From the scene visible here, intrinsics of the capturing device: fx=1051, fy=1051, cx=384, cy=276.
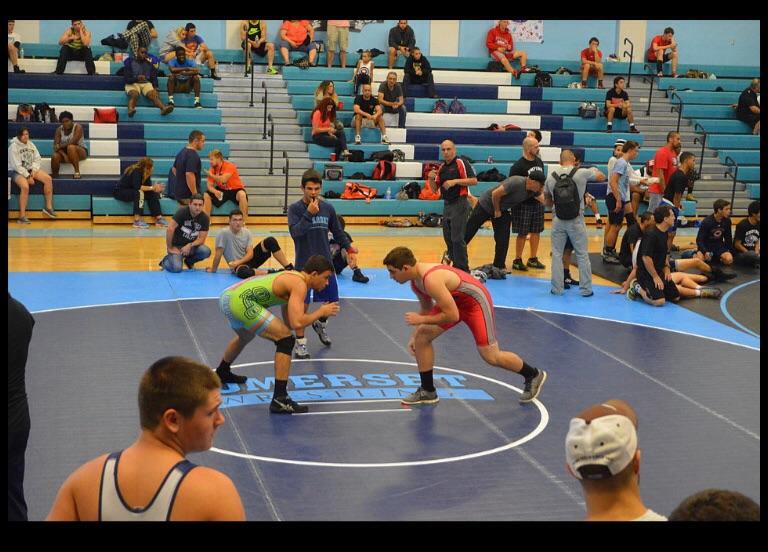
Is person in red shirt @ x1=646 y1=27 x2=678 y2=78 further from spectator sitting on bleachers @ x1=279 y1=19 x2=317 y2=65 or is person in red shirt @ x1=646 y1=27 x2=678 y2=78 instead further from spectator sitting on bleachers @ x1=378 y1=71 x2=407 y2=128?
spectator sitting on bleachers @ x1=279 y1=19 x2=317 y2=65

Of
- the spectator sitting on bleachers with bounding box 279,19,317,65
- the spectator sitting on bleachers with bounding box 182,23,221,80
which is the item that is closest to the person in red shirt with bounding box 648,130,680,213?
the spectator sitting on bleachers with bounding box 279,19,317,65

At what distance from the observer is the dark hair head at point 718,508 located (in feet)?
8.91

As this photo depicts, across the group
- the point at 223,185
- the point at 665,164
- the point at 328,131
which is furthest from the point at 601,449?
the point at 328,131

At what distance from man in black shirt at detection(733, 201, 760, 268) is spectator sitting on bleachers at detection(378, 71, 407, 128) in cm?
808

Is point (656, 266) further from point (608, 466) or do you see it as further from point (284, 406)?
point (608, 466)

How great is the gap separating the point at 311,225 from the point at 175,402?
7298 millimetres

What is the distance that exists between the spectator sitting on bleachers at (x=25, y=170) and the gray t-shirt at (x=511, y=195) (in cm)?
765

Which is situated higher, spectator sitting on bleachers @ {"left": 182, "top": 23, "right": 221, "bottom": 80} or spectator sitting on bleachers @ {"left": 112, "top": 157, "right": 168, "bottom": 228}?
spectator sitting on bleachers @ {"left": 182, "top": 23, "right": 221, "bottom": 80}

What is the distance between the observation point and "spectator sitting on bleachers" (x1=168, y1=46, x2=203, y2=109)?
20.0 m

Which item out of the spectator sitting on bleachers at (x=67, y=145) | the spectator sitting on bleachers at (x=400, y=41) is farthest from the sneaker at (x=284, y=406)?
the spectator sitting on bleachers at (x=400, y=41)

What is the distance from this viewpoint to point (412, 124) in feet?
69.3

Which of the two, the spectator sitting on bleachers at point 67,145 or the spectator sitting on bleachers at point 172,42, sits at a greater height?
the spectator sitting on bleachers at point 172,42

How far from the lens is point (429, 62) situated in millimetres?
23141

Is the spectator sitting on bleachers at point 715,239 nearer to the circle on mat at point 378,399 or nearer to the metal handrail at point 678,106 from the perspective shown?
the circle on mat at point 378,399
